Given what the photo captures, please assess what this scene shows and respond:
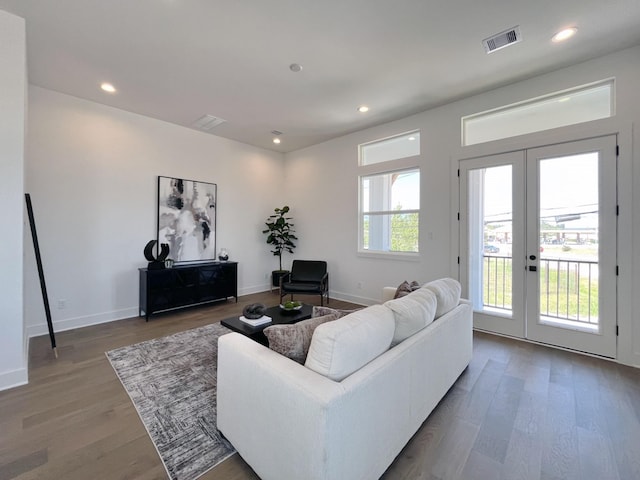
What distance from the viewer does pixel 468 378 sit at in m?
2.46

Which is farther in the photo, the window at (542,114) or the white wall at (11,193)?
the window at (542,114)

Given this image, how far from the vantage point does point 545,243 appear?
3158mm

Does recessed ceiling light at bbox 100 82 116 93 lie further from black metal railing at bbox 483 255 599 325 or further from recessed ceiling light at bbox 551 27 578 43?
black metal railing at bbox 483 255 599 325

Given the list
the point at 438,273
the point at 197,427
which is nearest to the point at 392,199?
the point at 438,273

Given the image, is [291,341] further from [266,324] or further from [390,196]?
[390,196]

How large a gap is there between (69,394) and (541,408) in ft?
12.1

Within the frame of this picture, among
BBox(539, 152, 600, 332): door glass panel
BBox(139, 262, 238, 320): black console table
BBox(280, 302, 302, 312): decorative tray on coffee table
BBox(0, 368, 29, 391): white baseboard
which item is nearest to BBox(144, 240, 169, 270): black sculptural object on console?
BBox(139, 262, 238, 320): black console table

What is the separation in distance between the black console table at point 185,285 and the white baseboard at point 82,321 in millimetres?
201

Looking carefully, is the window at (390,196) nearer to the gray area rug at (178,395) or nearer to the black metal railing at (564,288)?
the black metal railing at (564,288)

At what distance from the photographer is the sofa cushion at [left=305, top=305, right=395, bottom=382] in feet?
4.12

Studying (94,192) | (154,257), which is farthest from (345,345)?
(94,192)

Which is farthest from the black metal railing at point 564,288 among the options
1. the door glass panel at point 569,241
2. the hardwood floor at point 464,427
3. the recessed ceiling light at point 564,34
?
the recessed ceiling light at point 564,34

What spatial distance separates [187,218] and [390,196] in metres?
3.49

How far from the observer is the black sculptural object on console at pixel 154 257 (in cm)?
405
